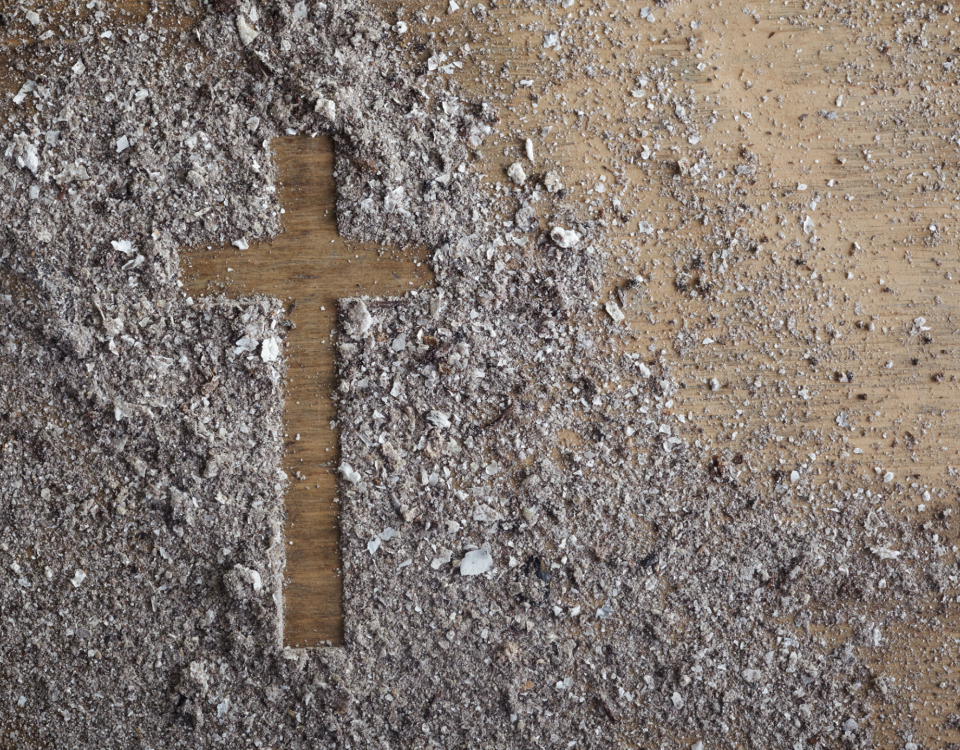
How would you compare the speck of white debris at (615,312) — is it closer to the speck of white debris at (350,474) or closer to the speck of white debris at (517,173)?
the speck of white debris at (517,173)

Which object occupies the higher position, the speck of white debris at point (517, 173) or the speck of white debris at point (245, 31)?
the speck of white debris at point (245, 31)

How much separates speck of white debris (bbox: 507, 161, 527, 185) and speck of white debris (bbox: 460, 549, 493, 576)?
70 cm

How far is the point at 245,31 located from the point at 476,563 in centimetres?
109

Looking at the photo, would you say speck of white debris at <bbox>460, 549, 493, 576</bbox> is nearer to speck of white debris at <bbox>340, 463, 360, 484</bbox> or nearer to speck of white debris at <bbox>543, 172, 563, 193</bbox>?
speck of white debris at <bbox>340, 463, 360, 484</bbox>

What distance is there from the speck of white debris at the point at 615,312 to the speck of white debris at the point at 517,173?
0.29m

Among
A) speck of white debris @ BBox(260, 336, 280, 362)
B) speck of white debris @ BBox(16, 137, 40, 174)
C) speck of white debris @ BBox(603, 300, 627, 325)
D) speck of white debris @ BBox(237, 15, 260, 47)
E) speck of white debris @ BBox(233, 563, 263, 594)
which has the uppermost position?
speck of white debris @ BBox(237, 15, 260, 47)

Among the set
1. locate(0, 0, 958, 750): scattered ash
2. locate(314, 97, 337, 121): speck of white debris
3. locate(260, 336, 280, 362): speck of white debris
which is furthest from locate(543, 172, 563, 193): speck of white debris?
locate(260, 336, 280, 362): speck of white debris

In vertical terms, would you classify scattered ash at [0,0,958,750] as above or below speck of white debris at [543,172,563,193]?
below

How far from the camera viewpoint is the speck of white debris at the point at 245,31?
124cm

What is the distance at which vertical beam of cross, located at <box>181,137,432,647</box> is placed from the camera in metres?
1.24

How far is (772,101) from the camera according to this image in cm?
127

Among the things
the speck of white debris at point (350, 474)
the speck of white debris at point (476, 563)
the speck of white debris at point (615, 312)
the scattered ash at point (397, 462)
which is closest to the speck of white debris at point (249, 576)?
the scattered ash at point (397, 462)

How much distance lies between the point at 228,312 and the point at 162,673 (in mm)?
680

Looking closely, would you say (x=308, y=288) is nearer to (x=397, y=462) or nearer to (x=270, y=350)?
(x=270, y=350)
